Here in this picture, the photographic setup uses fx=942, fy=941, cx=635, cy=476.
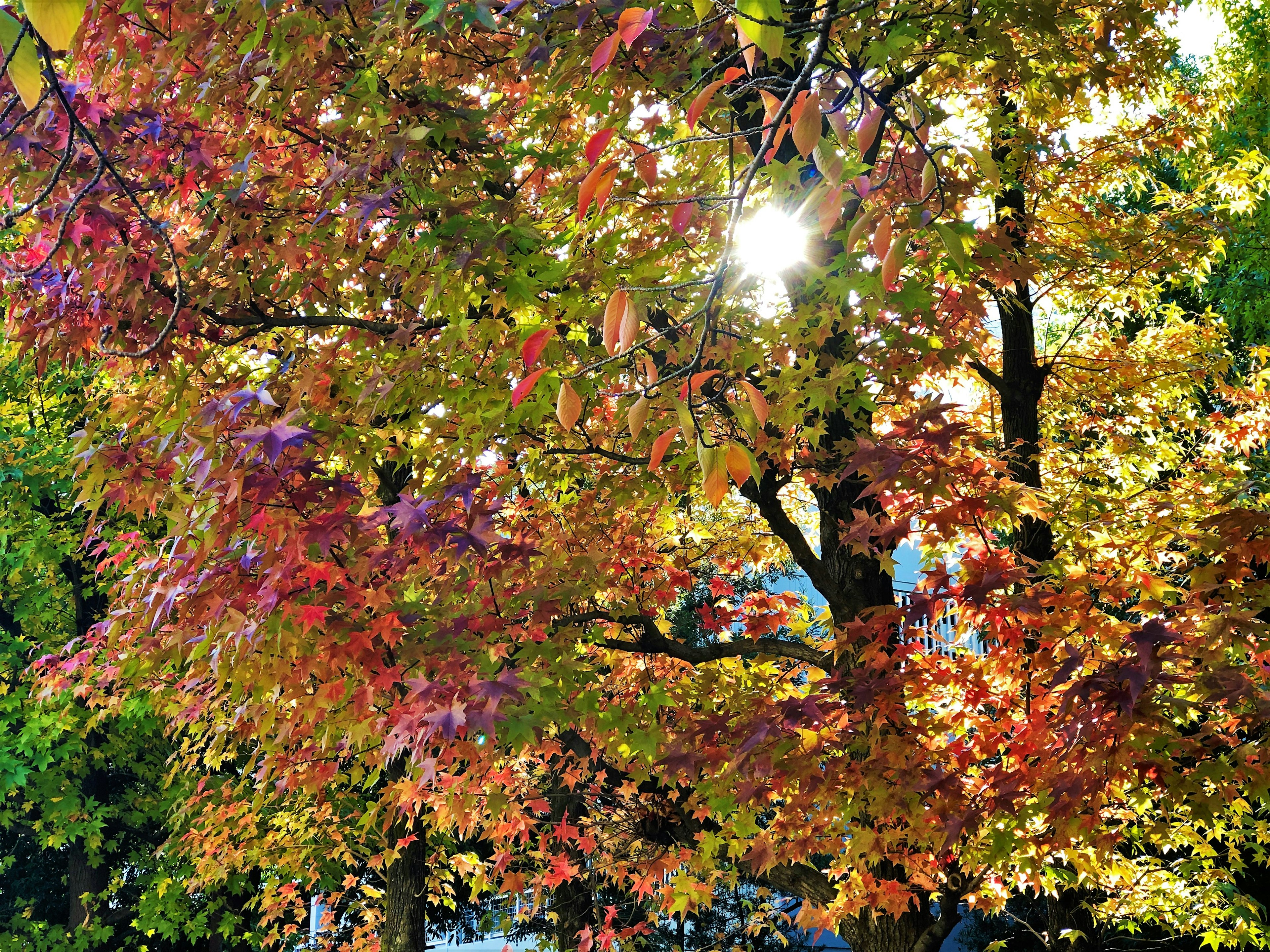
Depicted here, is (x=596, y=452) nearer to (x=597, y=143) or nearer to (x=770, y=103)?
(x=770, y=103)

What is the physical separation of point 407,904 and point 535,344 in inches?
385

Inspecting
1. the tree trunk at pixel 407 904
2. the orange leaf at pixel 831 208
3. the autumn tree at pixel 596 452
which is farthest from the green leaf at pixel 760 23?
the tree trunk at pixel 407 904

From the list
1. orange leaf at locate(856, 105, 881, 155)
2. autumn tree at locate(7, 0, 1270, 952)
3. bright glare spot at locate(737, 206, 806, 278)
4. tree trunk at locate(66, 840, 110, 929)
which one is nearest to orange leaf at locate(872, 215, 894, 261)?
orange leaf at locate(856, 105, 881, 155)

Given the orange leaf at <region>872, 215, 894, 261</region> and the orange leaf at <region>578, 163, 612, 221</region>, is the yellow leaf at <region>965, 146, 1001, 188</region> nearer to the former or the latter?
the orange leaf at <region>872, 215, 894, 261</region>

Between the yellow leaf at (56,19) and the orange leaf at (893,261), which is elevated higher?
the orange leaf at (893,261)

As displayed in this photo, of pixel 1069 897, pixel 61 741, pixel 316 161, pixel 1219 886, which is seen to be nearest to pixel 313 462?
pixel 316 161

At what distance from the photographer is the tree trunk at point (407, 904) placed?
9.91 meters

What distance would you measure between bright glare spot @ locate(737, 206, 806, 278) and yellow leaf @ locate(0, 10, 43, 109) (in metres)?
2.04

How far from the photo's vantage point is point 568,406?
1.65 metres

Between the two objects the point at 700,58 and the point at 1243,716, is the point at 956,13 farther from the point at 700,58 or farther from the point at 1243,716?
the point at 1243,716

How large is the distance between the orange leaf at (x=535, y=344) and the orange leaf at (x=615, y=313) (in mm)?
154

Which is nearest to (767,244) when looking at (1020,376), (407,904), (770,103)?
(770,103)

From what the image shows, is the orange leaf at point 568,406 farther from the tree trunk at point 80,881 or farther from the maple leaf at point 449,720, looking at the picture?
the tree trunk at point 80,881

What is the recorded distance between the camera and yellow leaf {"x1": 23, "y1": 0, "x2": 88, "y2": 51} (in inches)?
36.6
